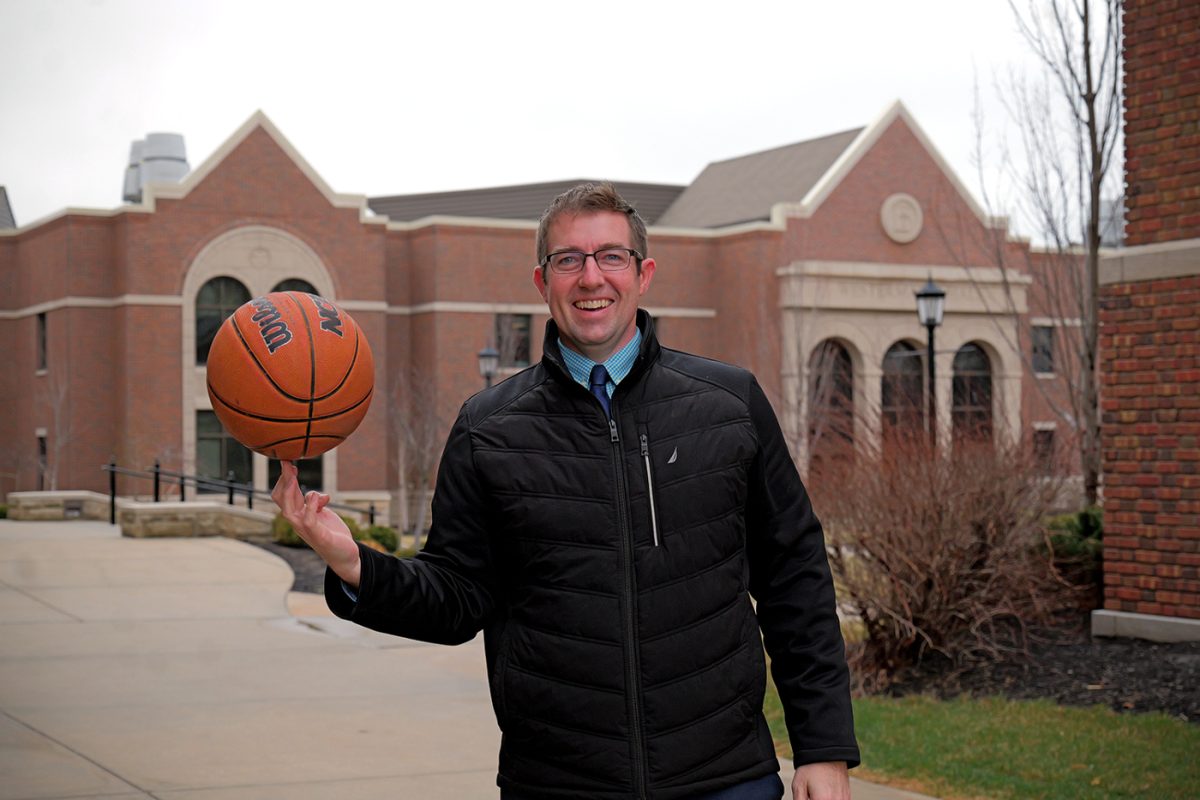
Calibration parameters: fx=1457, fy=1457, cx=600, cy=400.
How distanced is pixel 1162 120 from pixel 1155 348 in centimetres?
168

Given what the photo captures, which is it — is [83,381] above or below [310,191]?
below

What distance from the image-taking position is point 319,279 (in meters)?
42.3

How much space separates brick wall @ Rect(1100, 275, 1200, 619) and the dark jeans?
7798 mm

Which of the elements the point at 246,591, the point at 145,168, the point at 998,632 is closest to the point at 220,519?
the point at 246,591

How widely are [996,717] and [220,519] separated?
629 inches

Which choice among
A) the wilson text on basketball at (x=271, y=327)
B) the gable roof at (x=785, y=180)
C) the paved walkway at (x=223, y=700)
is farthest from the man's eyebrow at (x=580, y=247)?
the gable roof at (x=785, y=180)

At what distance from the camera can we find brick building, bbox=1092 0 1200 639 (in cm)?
1044

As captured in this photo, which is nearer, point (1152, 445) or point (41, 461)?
point (1152, 445)

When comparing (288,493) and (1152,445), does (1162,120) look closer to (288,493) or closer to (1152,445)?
(1152,445)

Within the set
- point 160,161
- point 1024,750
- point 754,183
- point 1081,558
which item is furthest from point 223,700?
point 754,183

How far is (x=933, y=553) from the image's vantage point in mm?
10070

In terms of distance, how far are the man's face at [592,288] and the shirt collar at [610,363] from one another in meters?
0.05

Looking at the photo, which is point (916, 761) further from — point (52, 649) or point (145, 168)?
point (145, 168)

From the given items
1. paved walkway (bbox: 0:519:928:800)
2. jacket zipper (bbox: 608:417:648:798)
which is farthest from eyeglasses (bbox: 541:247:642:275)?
paved walkway (bbox: 0:519:928:800)
